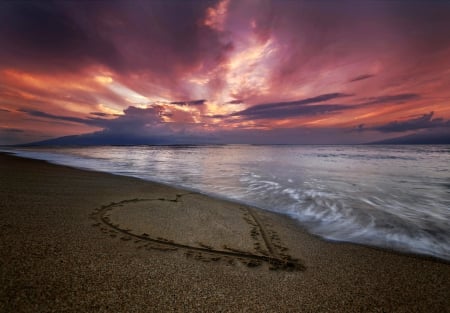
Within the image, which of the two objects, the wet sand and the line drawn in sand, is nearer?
the wet sand

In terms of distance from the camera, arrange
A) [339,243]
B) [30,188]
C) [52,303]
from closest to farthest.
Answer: [52,303] < [339,243] < [30,188]

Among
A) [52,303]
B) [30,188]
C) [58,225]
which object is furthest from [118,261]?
[30,188]

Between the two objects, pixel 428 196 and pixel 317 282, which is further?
pixel 428 196

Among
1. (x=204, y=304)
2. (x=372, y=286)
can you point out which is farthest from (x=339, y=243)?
(x=204, y=304)

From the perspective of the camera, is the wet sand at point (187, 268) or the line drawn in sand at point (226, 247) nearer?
the wet sand at point (187, 268)

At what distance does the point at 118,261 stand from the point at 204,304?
4.32 feet

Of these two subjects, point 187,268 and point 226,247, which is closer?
point 187,268

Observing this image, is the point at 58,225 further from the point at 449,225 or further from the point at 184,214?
the point at 449,225

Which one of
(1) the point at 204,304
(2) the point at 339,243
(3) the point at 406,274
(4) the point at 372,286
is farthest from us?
(2) the point at 339,243

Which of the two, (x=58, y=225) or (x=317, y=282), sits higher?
(x=58, y=225)

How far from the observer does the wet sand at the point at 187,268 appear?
7.34 ft

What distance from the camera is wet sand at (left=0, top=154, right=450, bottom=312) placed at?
224cm

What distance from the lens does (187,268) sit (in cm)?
292

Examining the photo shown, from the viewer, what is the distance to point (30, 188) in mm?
6469
